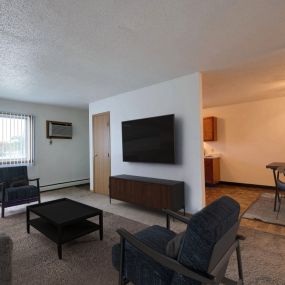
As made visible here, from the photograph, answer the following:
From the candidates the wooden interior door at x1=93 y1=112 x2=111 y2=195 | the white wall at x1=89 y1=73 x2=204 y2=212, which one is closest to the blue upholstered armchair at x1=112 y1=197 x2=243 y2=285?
the white wall at x1=89 y1=73 x2=204 y2=212

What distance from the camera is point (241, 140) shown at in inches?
217

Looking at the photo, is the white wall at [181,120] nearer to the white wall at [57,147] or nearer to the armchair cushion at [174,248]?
the armchair cushion at [174,248]

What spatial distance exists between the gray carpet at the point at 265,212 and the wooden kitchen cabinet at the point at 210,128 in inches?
90.1

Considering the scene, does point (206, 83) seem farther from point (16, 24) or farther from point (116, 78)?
point (16, 24)

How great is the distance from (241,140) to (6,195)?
555 centimetres

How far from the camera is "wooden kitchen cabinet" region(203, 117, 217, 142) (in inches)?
231

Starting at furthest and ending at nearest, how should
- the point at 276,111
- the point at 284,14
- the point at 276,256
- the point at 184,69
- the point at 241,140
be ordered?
the point at 241,140 → the point at 276,111 → the point at 184,69 → the point at 276,256 → the point at 284,14

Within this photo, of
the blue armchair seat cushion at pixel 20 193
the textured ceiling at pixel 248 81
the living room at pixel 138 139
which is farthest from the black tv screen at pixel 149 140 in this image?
the blue armchair seat cushion at pixel 20 193

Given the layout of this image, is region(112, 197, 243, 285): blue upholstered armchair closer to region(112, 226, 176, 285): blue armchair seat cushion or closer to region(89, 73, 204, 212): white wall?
region(112, 226, 176, 285): blue armchair seat cushion

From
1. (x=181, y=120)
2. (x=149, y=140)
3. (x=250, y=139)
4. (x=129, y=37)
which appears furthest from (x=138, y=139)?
(x=250, y=139)

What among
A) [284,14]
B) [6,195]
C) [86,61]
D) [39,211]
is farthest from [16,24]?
[6,195]

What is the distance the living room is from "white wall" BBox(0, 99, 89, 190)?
0.03 m

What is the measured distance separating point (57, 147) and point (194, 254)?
5253 mm

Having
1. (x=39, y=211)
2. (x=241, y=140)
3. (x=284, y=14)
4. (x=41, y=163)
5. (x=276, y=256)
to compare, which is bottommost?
(x=276, y=256)
